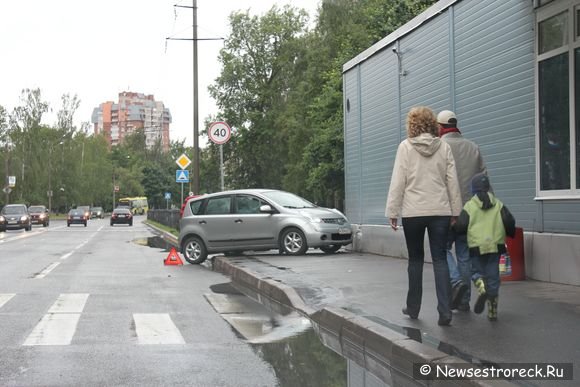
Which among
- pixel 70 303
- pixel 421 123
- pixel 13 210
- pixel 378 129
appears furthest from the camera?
pixel 13 210

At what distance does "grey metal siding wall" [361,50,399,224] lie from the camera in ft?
48.4

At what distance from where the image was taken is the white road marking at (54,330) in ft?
22.2

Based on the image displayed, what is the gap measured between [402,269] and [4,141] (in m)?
81.3

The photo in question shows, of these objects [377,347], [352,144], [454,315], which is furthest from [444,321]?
[352,144]

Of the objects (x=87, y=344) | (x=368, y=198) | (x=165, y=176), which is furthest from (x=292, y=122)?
(x=165, y=176)

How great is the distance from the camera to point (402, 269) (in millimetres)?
11617

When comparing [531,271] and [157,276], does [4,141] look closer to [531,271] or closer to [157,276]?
[157,276]

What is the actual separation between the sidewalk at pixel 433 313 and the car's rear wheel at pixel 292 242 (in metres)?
3.21

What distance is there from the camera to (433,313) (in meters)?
7.11

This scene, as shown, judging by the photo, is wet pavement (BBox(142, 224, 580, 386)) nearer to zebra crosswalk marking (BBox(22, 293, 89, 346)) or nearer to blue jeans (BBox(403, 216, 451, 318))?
blue jeans (BBox(403, 216, 451, 318))

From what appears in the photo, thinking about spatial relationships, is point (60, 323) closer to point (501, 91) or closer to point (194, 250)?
point (501, 91)

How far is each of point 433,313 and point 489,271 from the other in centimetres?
82

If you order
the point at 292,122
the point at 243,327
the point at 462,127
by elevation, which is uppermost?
the point at 292,122

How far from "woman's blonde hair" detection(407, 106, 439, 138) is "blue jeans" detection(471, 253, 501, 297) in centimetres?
128
